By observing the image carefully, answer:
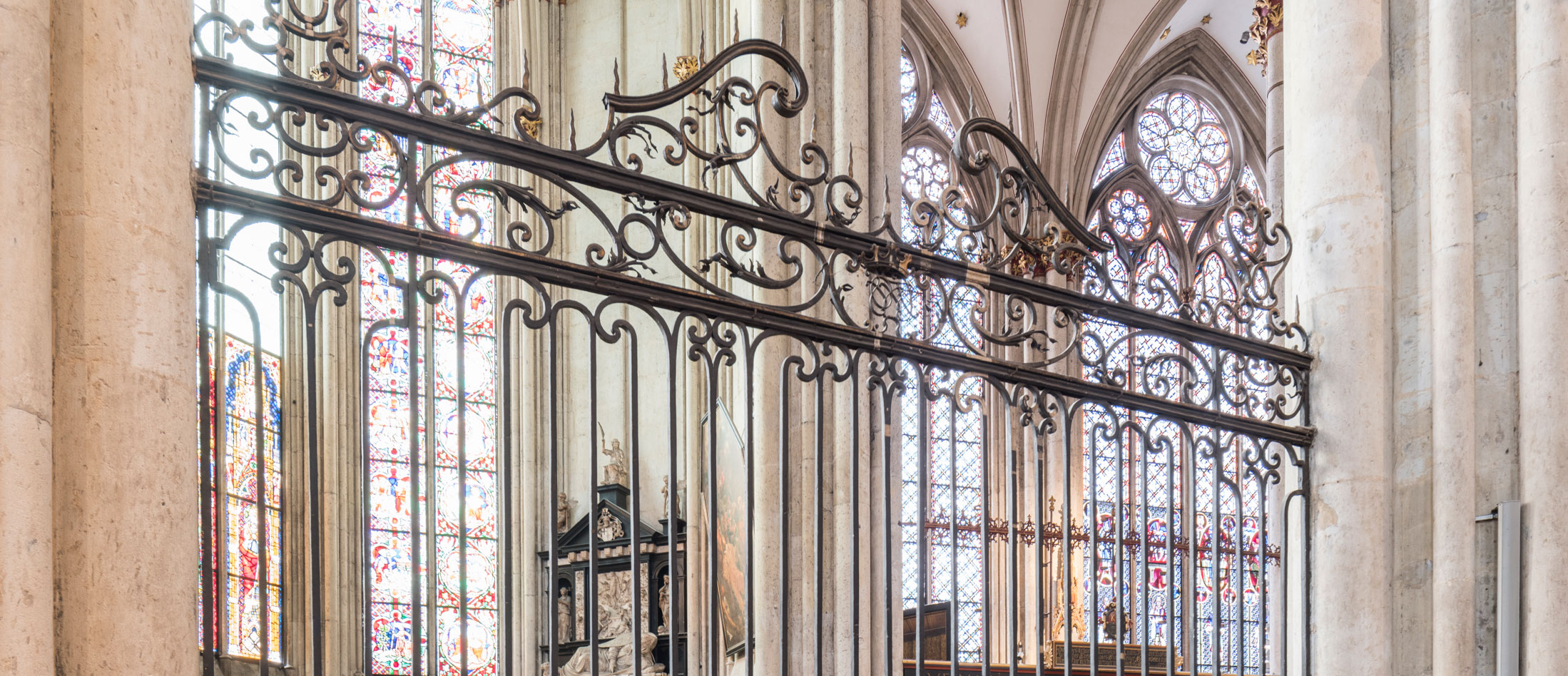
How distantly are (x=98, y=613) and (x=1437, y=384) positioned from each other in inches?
138

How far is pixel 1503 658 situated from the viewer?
4.11m

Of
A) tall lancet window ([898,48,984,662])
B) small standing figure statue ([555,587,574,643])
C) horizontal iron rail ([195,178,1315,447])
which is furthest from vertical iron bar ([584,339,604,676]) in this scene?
tall lancet window ([898,48,984,662])

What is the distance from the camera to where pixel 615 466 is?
37.8 ft

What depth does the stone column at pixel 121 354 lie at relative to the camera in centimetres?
252

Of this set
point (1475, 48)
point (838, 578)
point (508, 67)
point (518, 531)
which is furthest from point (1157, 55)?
point (1475, 48)

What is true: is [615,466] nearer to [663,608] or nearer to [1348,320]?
[663,608]

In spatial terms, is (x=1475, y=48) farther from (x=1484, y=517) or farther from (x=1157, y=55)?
(x=1157, y=55)

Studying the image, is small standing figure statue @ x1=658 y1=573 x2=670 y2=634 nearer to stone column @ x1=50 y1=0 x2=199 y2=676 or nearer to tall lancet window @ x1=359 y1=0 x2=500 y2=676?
tall lancet window @ x1=359 y1=0 x2=500 y2=676

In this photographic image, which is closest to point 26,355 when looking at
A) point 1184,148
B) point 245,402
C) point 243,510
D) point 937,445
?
point 243,510

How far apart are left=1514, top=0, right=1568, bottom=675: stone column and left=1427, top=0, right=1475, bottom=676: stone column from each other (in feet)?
0.46

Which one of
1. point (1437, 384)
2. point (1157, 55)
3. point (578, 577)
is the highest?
point (1157, 55)

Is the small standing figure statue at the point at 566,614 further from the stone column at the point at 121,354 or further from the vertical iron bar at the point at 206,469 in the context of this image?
the stone column at the point at 121,354

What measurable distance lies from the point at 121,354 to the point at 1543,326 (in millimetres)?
3519

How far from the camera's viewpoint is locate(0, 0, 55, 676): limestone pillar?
2.37m
